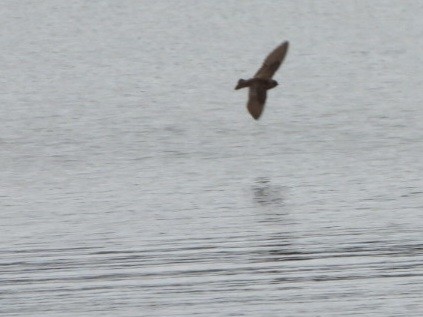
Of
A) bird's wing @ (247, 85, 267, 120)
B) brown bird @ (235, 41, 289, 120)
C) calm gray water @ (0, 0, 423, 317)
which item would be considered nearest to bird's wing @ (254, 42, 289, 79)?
brown bird @ (235, 41, 289, 120)

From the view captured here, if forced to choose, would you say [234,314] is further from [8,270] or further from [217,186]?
[217,186]

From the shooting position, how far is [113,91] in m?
21.5

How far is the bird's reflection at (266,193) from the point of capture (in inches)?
A: 533

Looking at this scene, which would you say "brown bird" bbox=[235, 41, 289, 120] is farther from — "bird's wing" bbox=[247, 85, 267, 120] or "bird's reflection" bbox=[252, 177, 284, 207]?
"bird's reflection" bbox=[252, 177, 284, 207]

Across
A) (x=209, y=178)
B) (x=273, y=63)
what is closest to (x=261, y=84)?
(x=273, y=63)

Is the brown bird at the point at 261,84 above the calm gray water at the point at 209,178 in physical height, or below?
above

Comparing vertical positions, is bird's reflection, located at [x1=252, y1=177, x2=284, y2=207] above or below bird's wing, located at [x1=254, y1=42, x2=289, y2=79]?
below

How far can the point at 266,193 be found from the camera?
549 inches

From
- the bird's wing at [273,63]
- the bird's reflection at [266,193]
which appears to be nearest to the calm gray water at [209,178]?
the bird's reflection at [266,193]

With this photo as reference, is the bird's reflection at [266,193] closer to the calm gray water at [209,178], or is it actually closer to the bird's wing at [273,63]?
the calm gray water at [209,178]

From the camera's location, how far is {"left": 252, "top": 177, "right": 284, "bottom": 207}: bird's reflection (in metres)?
13.5

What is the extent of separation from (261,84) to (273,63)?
2.76 ft

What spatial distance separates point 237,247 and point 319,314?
194 centimetres

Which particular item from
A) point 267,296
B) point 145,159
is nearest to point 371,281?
point 267,296
